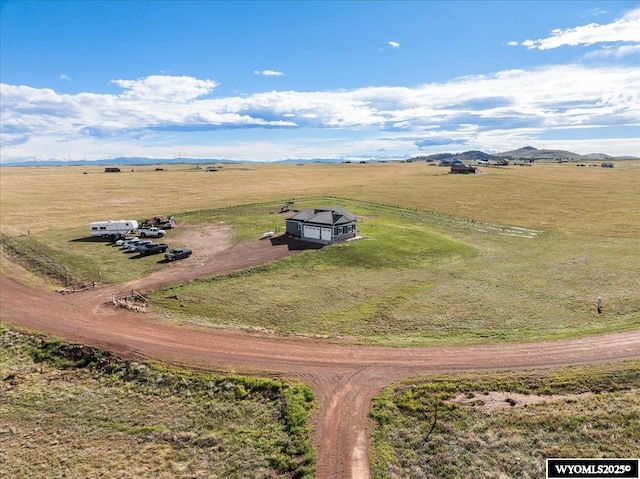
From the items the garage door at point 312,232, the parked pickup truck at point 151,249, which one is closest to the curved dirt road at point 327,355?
the parked pickup truck at point 151,249

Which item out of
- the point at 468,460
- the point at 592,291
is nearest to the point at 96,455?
the point at 468,460

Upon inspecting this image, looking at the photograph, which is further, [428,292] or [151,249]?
[151,249]

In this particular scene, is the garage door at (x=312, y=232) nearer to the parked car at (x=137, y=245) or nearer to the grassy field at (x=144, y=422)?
the parked car at (x=137, y=245)

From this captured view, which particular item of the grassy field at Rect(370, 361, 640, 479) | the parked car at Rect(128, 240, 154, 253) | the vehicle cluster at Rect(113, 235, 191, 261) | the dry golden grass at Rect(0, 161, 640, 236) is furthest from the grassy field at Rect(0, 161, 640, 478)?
the dry golden grass at Rect(0, 161, 640, 236)

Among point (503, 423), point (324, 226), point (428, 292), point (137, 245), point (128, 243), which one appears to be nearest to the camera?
point (503, 423)

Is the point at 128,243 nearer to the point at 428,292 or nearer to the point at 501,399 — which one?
the point at 428,292

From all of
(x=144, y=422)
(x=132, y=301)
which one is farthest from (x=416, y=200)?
(x=144, y=422)
